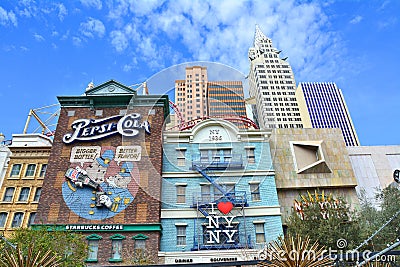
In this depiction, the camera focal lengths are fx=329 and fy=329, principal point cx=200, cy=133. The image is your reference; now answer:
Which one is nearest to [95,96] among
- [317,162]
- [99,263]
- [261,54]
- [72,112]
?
[72,112]

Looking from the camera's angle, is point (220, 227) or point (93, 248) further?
→ point (220, 227)

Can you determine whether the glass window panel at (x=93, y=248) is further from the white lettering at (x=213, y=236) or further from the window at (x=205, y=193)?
the window at (x=205, y=193)

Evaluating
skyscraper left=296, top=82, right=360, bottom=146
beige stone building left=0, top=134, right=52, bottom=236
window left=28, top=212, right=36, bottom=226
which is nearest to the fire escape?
window left=28, top=212, right=36, bottom=226

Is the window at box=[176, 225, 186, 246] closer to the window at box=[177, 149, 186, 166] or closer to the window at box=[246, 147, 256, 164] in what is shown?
the window at box=[177, 149, 186, 166]

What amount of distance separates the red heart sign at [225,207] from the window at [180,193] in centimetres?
320

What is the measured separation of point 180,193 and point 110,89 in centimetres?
1206

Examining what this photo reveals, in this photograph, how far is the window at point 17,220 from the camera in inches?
1053

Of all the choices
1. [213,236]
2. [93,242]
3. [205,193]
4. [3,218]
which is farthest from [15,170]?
[213,236]

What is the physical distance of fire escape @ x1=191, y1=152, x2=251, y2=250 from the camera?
83.0 ft

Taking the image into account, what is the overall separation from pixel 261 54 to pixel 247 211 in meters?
130

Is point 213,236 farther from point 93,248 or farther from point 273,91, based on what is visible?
point 273,91

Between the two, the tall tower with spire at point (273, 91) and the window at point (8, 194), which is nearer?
the window at point (8, 194)

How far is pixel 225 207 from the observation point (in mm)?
26391

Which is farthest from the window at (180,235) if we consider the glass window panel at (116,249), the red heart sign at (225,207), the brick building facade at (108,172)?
the glass window panel at (116,249)
